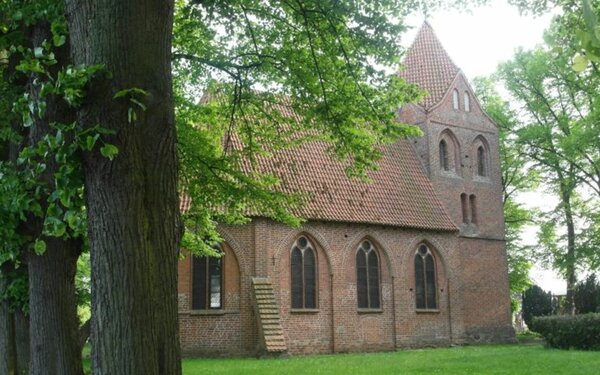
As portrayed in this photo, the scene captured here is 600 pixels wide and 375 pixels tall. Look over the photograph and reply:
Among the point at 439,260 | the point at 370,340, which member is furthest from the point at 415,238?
the point at 370,340

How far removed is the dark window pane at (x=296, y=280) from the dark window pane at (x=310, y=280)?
0.73ft

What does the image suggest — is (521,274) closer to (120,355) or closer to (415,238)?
(415,238)

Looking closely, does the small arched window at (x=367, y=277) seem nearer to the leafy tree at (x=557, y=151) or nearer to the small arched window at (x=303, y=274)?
the small arched window at (x=303, y=274)

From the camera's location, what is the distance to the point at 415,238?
2559cm

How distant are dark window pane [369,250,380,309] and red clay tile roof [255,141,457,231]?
53.4 inches

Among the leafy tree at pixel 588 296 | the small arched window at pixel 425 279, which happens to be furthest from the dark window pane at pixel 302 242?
the leafy tree at pixel 588 296

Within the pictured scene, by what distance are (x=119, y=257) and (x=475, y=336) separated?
25.3m

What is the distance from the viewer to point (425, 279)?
2584cm

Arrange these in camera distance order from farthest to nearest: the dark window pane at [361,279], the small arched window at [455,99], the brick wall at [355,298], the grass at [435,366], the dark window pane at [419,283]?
the small arched window at [455,99], the dark window pane at [419,283], the dark window pane at [361,279], the brick wall at [355,298], the grass at [435,366]

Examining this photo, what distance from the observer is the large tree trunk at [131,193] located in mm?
3672

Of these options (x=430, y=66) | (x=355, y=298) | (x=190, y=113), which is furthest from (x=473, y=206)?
(x=190, y=113)

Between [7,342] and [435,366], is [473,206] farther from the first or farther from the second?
[7,342]

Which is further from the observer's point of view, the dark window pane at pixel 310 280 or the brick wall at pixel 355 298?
the dark window pane at pixel 310 280

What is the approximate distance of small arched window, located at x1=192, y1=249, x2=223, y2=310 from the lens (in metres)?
21.0
